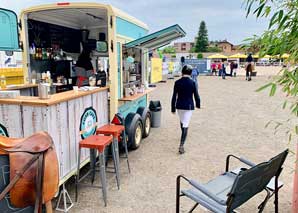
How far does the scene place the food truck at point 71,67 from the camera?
297 centimetres

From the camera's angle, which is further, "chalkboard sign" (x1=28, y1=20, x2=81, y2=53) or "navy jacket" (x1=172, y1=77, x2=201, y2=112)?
"chalkboard sign" (x1=28, y1=20, x2=81, y2=53)

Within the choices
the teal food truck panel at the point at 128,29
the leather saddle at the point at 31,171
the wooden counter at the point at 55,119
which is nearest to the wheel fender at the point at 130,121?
the wooden counter at the point at 55,119

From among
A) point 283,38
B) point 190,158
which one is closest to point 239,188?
point 283,38

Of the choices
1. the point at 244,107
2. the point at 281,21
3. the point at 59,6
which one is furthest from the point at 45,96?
the point at 244,107

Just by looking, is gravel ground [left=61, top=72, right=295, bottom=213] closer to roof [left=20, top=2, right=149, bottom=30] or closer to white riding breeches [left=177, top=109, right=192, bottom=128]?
white riding breeches [left=177, top=109, right=192, bottom=128]

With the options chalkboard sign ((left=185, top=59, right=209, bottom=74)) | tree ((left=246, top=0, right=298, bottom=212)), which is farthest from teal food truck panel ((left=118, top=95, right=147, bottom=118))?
chalkboard sign ((left=185, top=59, right=209, bottom=74))

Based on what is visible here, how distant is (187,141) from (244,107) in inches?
185

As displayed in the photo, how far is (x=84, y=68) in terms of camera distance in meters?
6.04

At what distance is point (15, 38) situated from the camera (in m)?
5.38

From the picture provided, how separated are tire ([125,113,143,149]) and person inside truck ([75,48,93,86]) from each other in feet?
4.68

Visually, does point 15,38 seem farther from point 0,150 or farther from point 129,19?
point 0,150

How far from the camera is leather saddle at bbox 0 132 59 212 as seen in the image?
1.86 metres

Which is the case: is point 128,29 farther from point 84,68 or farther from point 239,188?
point 239,188

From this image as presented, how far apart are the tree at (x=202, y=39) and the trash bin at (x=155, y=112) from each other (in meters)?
62.8
